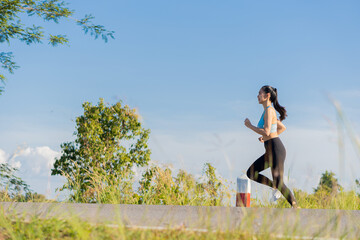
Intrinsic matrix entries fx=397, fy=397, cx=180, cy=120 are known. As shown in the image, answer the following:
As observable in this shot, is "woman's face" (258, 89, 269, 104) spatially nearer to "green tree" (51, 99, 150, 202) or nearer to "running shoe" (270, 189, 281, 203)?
"running shoe" (270, 189, 281, 203)

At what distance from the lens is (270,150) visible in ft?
22.3

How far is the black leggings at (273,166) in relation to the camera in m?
6.62

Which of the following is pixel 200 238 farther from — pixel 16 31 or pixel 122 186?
pixel 16 31

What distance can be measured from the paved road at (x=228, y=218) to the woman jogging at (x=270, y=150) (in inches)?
32.5

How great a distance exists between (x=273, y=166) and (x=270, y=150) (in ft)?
0.90

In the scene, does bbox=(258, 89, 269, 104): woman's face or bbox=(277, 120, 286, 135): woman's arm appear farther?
bbox=(277, 120, 286, 135): woman's arm

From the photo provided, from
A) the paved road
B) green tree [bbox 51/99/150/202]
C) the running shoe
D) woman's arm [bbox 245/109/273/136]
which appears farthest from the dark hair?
green tree [bbox 51/99/150/202]

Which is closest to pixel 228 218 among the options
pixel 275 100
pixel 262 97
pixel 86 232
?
pixel 86 232

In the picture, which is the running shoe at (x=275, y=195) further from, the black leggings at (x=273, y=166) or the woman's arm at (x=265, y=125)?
the woman's arm at (x=265, y=125)

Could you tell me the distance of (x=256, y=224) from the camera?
434 centimetres

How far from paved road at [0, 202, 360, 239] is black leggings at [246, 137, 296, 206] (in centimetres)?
71

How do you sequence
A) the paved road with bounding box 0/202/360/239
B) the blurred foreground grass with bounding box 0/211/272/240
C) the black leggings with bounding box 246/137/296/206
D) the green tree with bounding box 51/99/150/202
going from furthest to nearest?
1. the green tree with bounding box 51/99/150/202
2. the black leggings with bounding box 246/137/296/206
3. the paved road with bounding box 0/202/360/239
4. the blurred foreground grass with bounding box 0/211/272/240

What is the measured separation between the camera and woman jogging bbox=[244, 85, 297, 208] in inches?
262

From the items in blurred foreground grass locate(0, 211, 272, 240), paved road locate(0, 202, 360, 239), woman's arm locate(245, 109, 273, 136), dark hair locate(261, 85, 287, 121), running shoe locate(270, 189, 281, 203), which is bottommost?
blurred foreground grass locate(0, 211, 272, 240)
